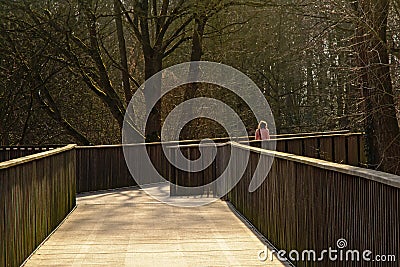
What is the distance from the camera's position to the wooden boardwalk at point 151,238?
908 cm

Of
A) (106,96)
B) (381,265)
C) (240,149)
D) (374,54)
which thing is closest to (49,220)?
(240,149)

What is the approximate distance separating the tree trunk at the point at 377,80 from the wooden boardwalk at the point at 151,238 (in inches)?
146

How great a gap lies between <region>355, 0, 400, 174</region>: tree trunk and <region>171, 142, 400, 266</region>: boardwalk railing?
15.1 feet

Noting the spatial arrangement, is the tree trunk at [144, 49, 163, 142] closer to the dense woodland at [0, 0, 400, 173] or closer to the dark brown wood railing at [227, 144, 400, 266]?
the dense woodland at [0, 0, 400, 173]

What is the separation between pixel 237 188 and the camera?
14.1 meters

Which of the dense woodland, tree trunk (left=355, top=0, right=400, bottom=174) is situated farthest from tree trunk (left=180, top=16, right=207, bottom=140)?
tree trunk (left=355, top=0, right=400, bottom=174)

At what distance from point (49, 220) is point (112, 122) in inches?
790

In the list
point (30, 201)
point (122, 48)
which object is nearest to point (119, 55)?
point (122, 48)

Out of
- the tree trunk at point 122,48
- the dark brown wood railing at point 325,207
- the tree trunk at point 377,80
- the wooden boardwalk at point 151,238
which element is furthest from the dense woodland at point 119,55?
the dark brown wood railing at point 325,207

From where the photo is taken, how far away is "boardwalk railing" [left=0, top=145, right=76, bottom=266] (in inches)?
305

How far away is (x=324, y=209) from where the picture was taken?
695 cm

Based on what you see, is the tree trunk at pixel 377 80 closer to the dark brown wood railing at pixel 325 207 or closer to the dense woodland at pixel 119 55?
the dense woodland at pixel 119 55

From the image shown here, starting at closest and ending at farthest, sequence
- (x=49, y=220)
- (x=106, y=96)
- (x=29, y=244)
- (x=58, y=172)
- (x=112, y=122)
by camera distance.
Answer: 1. (x=29, y=244)
2. (x=49, y=220)
3. (x=58, y=172)
4. (x=106, y=96)
5. (x=112, y=122)

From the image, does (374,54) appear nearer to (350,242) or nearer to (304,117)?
(350,242)
